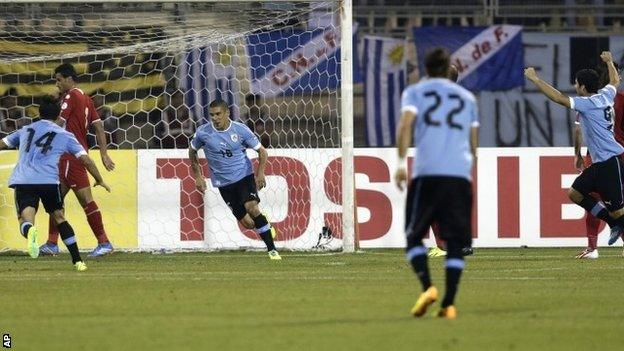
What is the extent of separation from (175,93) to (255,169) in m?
1.96

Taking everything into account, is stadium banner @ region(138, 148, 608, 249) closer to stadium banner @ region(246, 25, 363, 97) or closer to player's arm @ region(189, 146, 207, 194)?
stadium banner @ region(246, 25, 363, 97)

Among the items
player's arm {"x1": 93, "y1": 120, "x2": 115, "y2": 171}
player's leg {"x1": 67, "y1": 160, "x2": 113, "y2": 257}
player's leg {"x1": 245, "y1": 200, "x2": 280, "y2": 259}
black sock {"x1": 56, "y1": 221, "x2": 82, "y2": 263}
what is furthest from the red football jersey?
black sock {"x1": 56, "y1": 221, "x2": 82, "y2": 263}

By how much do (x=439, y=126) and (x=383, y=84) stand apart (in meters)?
13.8

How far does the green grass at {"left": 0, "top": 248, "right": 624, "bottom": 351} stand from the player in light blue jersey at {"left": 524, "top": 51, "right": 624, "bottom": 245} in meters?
0.60

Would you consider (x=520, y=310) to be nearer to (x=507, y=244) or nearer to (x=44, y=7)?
(x=507, y=244)

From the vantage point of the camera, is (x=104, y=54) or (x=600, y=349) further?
(x=104, y=54)

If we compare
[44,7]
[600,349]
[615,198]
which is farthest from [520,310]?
[44,7]

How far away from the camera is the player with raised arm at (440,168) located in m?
10.0

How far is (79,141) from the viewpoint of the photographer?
Result: 17703mm

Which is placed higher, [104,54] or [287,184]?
[104,54]

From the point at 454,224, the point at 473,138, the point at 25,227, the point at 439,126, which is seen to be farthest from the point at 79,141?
the point at 454,224

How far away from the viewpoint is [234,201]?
1714 cm

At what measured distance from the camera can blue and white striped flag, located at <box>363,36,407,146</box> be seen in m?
23.7

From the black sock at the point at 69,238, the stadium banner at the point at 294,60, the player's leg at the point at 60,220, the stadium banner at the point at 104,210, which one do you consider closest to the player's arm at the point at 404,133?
the player's leg at the point at 60,220
